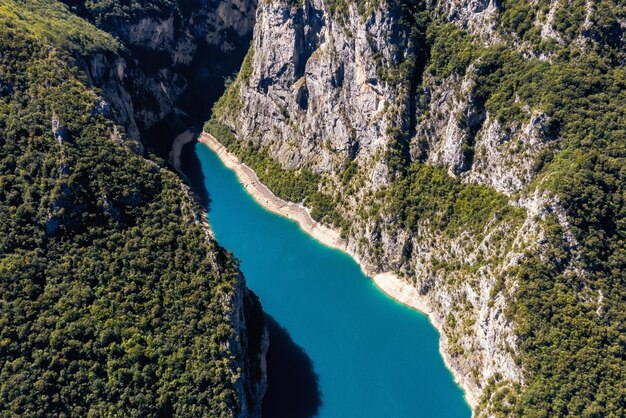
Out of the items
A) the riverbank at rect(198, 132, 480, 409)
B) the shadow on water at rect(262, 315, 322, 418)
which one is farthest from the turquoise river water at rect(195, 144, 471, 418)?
the riverbank at rect(198, 132, 480, 409)

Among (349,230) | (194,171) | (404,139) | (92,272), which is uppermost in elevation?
(404,139)

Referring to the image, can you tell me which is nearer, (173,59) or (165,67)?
(165,67)

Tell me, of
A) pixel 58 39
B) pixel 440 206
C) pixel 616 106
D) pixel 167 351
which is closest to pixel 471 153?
pixel 440 206

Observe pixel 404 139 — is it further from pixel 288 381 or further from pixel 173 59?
pixel 173 59

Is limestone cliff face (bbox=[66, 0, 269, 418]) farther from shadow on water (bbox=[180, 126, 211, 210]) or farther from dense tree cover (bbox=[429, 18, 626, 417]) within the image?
dense tree cover (bbox=[429, 18, 626, 417])

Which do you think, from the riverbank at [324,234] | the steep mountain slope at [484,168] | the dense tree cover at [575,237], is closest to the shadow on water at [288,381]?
the riverbank at [324,234]

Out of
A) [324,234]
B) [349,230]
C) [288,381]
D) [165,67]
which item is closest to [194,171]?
[165,67]
